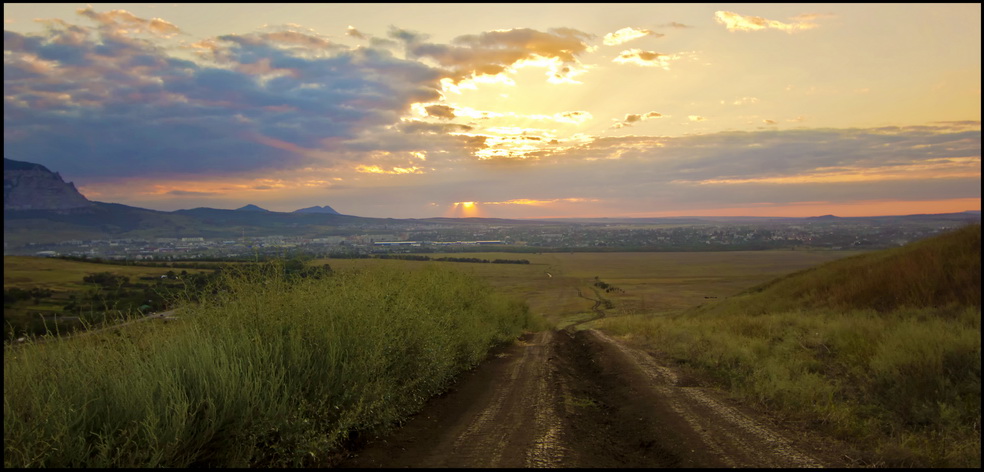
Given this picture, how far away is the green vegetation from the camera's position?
7.85 meters

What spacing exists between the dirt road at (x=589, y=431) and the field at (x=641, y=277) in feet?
41.3

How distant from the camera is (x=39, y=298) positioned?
60.7 feet

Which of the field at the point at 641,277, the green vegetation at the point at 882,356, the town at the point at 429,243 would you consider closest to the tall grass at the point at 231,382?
the town at the point at 429,243

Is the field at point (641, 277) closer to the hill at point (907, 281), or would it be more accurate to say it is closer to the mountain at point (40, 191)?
the hill at point (907, 281)

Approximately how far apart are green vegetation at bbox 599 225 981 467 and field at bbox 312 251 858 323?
12.3 m

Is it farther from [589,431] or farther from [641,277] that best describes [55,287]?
[641,277]

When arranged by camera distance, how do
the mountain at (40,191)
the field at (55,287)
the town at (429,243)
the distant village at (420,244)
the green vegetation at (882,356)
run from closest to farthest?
the green vegetation at (882,356), the field at (55,287), the town at (429,243), the distant village at (420,244), the mountain at (40,191)

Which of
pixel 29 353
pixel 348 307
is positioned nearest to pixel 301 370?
pixel 348 307

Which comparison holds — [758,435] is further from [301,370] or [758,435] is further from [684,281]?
[684,281]

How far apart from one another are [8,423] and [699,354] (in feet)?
47.2

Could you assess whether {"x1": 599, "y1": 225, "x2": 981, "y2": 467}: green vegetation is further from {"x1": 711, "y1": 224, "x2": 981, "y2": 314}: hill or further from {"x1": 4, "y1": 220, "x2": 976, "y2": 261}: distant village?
{"x1": 4, "y1": 220, "x2": 976, "y2": 261}: distant village

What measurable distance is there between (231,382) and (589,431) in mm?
5074

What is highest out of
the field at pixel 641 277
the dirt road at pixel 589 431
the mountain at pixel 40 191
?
the mountain at pixel 40 191

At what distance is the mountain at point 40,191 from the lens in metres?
90.4
